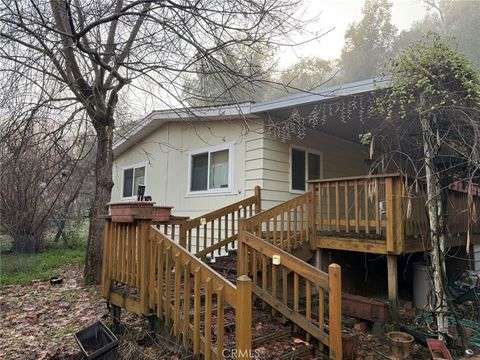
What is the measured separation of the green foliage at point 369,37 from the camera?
22688mm

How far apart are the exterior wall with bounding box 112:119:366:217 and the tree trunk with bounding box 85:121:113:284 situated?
706mm

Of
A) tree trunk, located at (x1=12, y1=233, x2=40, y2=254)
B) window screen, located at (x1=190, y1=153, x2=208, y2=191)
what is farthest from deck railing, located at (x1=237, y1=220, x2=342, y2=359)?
tree trunk, located at (x1=12, y1=233, x2=40, y2=254)

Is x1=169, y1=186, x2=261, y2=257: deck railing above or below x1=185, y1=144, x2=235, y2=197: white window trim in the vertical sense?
below

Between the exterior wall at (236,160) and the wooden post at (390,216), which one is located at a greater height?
the exterior wall at (236,160)

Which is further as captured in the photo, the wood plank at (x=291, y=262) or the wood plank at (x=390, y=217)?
the wood plank at (x=390, y=217)

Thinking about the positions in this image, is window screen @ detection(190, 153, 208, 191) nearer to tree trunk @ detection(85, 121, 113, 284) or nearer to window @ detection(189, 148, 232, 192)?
window @ detection(189, 148, 232, 192)

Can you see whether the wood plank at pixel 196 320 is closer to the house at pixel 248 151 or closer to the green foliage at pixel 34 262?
the house at pixel 248 151

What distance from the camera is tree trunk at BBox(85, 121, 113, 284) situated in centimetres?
701

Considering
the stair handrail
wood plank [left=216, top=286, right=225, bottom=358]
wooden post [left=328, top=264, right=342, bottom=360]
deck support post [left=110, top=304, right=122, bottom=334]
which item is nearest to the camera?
wood plank [left=216, top=286, right=225, bottom=358]

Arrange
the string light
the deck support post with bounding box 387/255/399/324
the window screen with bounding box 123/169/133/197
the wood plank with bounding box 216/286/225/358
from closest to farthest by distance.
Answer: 1. the wood plank with bounding box 216/286/225/358
2. the deck support post with bounding box 387/255/399/324
3. the string light
4. the window screen with bounding box 123/169/133/197

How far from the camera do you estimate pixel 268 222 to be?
16.9 feet

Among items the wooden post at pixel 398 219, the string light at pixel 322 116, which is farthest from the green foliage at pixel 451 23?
the wooden post at pixel 398 219

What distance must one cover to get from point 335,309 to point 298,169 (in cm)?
453

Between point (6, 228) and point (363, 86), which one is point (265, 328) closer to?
point (363, 86)
